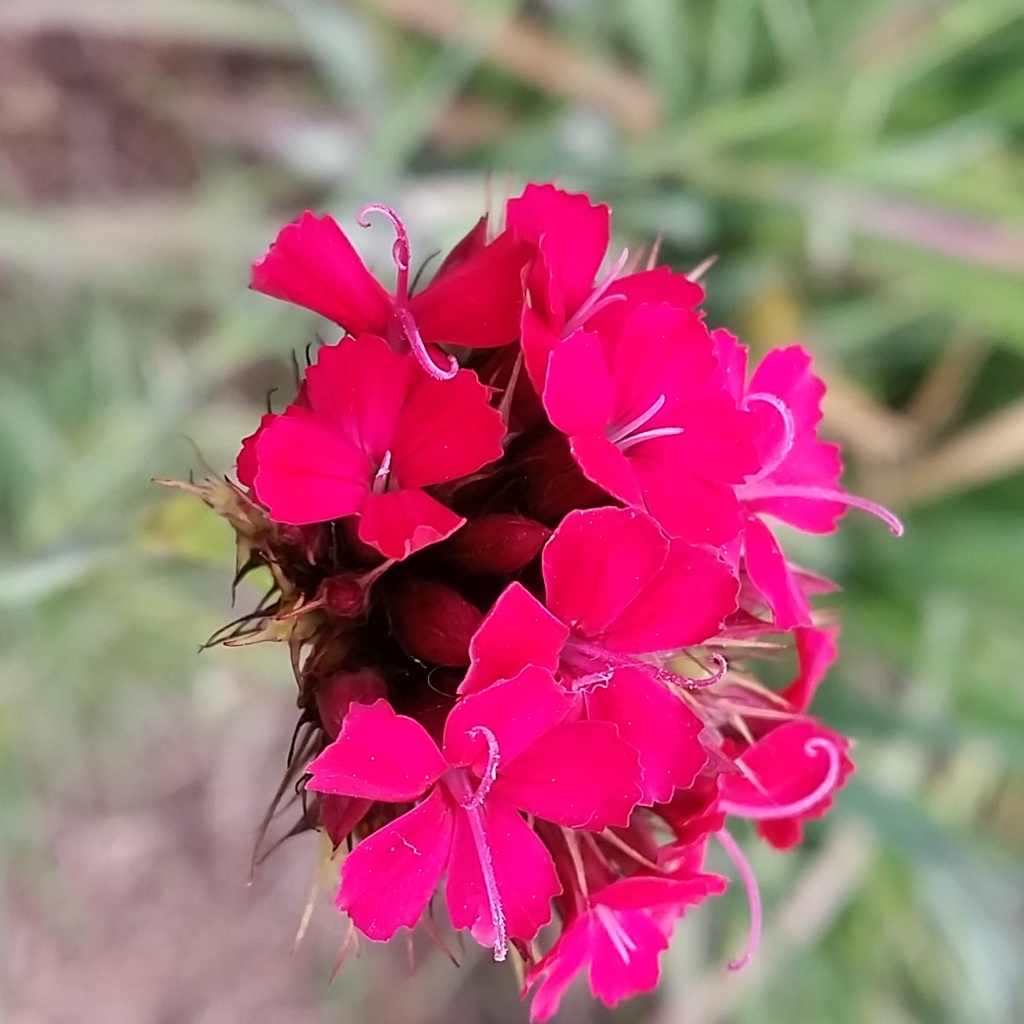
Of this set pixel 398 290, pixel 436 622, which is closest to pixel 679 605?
pixel 436 622

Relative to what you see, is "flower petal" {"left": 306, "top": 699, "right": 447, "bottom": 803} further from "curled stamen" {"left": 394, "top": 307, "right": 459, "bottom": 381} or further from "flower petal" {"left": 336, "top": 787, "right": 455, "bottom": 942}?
"curled stamen" {"left": 394, "top": 307, "right": 459, "bottom": 381}

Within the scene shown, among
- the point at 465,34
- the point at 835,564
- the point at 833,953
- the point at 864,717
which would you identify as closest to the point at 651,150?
the point at 465,34

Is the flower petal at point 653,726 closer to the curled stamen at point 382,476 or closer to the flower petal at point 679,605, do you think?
the flower petal at point 679,605

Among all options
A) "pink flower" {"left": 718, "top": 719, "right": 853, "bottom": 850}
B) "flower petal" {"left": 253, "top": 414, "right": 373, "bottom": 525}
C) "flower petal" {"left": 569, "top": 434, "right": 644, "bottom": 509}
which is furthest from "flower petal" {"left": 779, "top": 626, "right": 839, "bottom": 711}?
"flower petal" {"left": 253, "top": 414, "right": 373, "bottom": 525}

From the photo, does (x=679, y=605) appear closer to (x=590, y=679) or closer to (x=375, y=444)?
(x=590, y=679)

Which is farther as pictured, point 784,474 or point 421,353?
point 784,474

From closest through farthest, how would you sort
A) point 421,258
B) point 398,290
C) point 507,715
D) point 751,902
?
point 507,715 → point 398,290 → point 751,902 → point 421,258
